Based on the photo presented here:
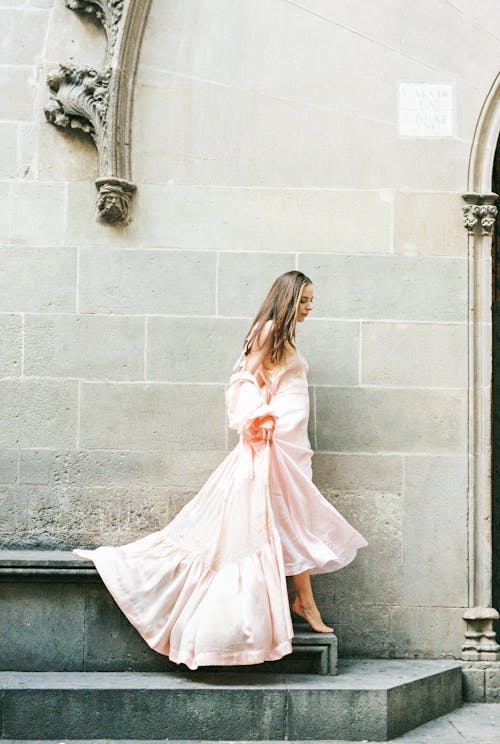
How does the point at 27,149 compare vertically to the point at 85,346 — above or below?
above

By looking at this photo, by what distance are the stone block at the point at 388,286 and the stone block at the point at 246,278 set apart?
0.55 ft

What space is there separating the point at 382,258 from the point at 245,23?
1.78 meters

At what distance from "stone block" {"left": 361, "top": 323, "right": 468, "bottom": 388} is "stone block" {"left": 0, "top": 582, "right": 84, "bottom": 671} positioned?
229 centimetres

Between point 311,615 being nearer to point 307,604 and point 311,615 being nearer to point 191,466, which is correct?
point 307,604

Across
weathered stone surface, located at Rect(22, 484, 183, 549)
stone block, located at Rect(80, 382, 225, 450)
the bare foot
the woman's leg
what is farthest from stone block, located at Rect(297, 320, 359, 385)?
the bare foot

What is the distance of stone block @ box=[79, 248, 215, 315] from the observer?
20.6 feet

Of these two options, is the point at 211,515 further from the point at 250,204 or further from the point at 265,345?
the point at 250,204

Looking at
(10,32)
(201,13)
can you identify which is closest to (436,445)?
(201,13)

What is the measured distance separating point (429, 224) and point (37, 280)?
2563mm

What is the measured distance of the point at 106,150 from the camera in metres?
6.23

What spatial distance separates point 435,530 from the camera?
621 centimetres

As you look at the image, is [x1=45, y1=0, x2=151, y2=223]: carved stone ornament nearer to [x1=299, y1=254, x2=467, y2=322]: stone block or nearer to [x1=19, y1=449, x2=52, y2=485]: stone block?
[x1=299, y1=254, x2=467, y2=322]: stone block

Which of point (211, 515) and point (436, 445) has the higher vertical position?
point (436, 445)

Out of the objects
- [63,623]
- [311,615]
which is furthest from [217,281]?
[63,623]
